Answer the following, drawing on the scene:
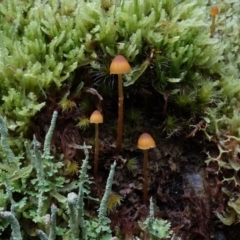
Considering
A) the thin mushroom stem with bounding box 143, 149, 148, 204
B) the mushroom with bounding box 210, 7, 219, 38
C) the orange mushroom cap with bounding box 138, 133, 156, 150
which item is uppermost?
the mushroom with bounding box 210, 7, 219, 38

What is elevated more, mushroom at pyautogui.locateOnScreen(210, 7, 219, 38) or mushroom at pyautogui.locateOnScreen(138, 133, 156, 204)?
mushroom at pyautogui.locateOnScreen(210, 7, 219, 38)

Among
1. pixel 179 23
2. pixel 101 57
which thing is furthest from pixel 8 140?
pixel 179 23

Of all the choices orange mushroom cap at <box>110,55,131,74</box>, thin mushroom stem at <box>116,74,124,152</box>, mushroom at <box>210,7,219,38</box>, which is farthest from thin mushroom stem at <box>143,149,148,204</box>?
mushroom at <box>210,7,219,38</box>

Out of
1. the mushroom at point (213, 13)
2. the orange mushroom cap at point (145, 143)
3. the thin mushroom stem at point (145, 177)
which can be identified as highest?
the mushroom at point (213, 13)

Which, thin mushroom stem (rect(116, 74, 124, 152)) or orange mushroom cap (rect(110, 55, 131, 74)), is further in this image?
thin mushroom stem (rect(116, 74, 124, 152))

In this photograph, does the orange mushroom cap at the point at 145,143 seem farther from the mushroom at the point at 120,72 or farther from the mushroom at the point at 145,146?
the mushroom at the point at 120,72

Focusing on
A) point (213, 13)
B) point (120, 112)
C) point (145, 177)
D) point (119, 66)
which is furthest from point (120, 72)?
point (213, 13)

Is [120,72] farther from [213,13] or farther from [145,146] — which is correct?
[213,13]

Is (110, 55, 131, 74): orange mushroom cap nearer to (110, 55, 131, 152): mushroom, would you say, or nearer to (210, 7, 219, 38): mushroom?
(110, 55, 131, 152): mushroom

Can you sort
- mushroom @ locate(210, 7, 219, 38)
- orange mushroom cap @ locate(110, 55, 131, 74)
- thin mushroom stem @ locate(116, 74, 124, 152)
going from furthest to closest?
mushroom @ locate(210, 7, 219, 38)
thin mushroom stem @ locate(116, 74, 124, 152)
orange mushroom cap @ locate(110, 55, 131, 74)

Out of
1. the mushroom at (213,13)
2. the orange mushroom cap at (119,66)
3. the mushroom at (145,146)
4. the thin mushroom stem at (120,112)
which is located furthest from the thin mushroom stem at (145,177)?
the mushroom at (213,13)
